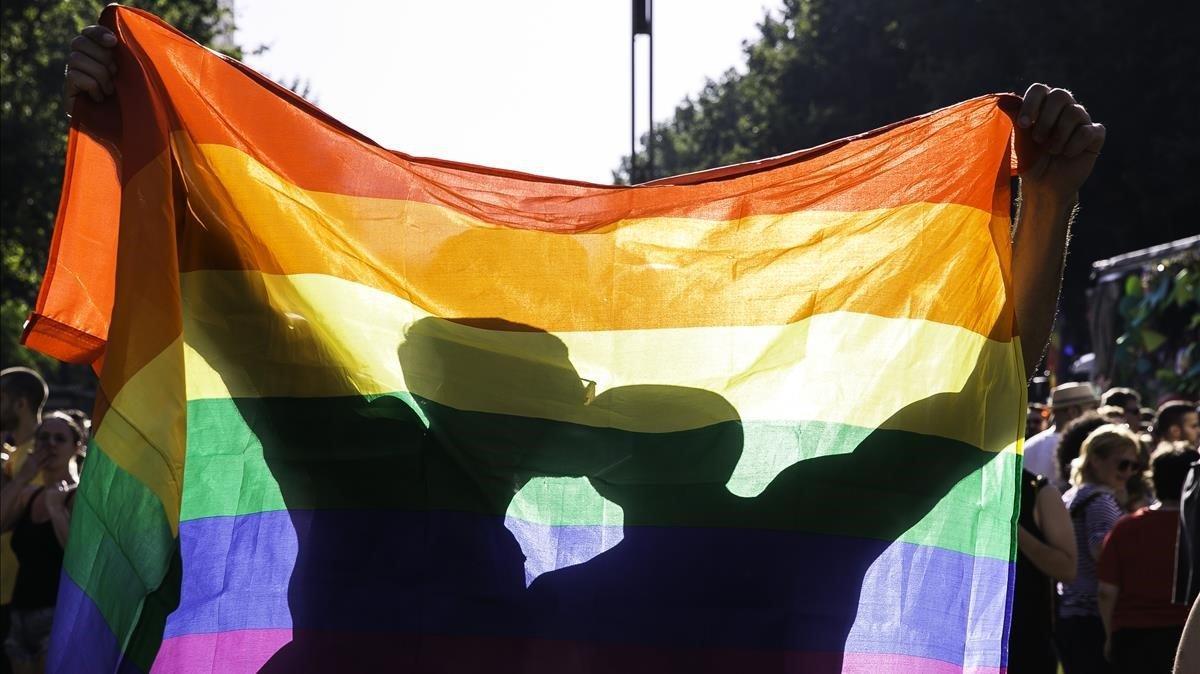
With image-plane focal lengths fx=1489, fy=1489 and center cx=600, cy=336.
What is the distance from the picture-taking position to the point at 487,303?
12.0ft

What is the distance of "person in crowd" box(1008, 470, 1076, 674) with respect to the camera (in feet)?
18.8

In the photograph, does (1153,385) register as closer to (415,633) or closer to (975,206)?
(975,206)

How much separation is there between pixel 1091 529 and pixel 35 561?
4.89 meters

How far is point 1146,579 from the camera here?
629cm

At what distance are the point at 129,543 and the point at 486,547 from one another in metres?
0.78

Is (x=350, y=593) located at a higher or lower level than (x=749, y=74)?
lower

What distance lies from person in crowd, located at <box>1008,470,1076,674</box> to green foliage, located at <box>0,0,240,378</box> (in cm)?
1872

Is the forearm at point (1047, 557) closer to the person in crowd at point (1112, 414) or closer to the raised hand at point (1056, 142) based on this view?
the raised hand at point (1056, 142)

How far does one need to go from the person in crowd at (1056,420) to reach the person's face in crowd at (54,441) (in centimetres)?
558

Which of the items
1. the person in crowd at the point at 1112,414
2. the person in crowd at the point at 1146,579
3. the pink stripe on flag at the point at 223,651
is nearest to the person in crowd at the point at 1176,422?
the person in crowd at the point at 1112,414

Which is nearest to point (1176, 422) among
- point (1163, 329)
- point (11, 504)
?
point (1163, 329)

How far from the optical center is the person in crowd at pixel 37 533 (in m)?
6.81

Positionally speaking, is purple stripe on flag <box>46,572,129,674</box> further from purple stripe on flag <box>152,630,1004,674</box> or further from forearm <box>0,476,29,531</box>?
forearm <box>0,476,29,531</box>

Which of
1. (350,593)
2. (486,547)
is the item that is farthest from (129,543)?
(486,547)
